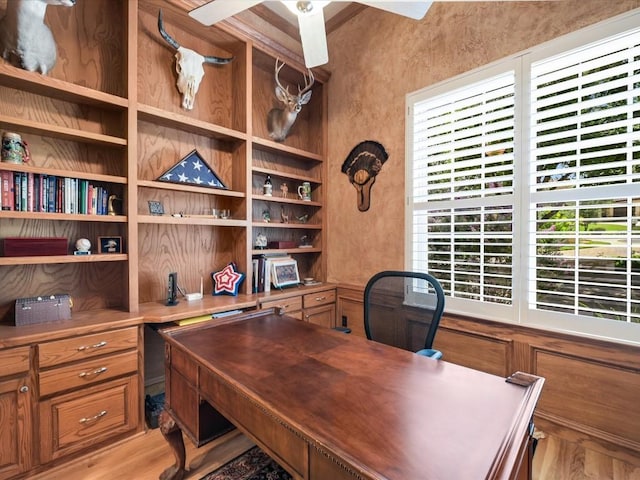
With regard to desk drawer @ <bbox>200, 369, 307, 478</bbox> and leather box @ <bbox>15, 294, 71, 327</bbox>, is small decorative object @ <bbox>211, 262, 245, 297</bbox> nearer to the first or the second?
leather box @ <bbox>15, 294, 71, 327</bbox>

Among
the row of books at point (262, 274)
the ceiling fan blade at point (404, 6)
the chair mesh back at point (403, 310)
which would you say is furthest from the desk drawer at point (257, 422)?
the ceiling fan blade at point (404, 6)

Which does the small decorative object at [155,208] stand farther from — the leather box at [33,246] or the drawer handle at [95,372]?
the drawer handle at [95,372]

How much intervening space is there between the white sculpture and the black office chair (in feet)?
8.00

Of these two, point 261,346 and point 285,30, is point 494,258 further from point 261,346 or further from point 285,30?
point 285,30

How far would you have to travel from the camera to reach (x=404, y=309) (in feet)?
6.11

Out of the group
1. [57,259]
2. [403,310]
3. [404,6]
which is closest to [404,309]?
[403,310]

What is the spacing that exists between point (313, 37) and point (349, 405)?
1.92 meters

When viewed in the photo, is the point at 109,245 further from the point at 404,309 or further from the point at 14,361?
the point at 404,309

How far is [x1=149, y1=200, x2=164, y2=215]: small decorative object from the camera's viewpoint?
7.82 ft

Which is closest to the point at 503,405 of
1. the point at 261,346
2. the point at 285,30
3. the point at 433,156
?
the point at 261,346

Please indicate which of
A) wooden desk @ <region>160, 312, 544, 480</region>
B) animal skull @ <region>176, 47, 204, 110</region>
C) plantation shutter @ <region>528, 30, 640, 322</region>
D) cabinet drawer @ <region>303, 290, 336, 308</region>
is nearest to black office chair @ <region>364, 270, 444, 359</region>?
wooden desk @ <region>160, 312, 544, 480</region>

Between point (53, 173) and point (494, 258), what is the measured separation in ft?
9.68

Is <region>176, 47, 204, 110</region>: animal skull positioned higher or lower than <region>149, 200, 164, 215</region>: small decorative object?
higher

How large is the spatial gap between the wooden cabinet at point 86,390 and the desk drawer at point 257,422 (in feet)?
3.16
